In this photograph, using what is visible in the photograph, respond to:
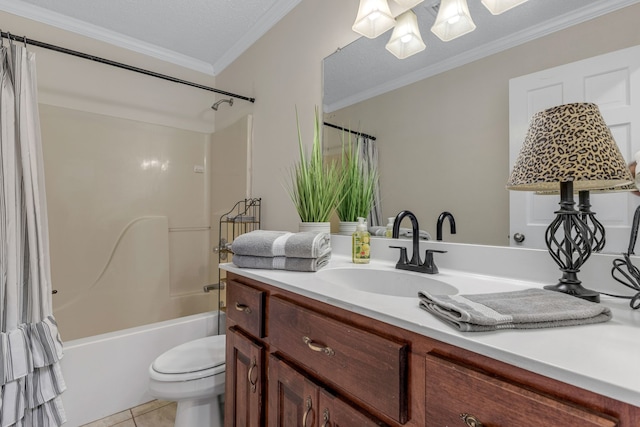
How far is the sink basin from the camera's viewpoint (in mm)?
991

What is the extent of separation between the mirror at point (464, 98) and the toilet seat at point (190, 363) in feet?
3.24

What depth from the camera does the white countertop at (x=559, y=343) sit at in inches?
15.6

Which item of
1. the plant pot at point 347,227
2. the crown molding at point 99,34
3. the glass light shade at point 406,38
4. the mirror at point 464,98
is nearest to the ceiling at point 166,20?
the crown molding at point 99,34

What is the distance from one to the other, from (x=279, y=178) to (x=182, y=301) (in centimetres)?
147

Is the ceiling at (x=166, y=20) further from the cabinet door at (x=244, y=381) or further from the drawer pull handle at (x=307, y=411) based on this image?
the drawer pull handle at (x=307, y=411)

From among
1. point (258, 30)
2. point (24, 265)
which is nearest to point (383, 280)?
point (24, 265)

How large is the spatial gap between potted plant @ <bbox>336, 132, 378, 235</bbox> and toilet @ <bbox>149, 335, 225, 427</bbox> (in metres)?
0.84

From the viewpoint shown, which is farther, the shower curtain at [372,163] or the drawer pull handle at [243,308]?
the shower curtain at [372,163]

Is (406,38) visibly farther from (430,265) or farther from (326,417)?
(326,417)

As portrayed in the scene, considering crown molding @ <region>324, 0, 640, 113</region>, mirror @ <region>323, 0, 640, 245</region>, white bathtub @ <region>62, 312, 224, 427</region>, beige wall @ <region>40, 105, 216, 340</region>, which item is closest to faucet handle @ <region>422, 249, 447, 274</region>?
mirror @ <region>323, 0, 640, 245</region>

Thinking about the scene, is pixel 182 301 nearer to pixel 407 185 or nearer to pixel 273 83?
pixel 273 83

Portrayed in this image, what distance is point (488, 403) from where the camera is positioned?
0.48m

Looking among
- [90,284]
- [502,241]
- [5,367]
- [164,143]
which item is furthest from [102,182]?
[502,241]

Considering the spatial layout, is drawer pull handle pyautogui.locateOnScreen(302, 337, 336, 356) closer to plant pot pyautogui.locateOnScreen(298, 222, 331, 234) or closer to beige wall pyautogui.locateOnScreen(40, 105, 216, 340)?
plant pot pyautogui.locateOnScreen(298, 222, 331, 234)
